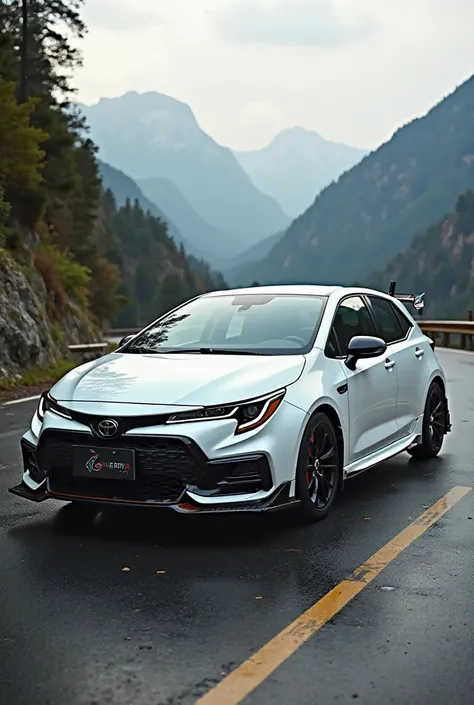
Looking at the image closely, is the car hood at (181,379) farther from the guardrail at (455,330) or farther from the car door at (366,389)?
the guardrail at (455,330)

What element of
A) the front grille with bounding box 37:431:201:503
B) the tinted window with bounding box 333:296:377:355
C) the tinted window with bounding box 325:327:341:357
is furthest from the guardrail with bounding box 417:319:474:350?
the front grille with bounding box 37:431:201:503

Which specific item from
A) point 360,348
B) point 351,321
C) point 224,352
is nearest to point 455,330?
point 351,321

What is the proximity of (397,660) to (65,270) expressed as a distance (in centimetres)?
3237

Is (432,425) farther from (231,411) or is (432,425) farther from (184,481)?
(184,481)

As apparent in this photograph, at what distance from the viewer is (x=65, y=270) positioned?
115ft

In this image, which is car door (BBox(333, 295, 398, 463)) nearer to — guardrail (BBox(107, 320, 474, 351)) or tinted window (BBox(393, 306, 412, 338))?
tinted window (BBox(393, 306, 412, 338))

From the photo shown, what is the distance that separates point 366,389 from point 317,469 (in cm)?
101

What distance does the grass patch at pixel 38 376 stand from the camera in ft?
55.9

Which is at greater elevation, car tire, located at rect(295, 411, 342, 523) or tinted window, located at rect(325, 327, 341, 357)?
tinted window, located at rect(325, 327, 341, 357)

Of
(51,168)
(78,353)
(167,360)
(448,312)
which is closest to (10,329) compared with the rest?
(78,353)

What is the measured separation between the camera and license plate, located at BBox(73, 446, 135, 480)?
17.9 feet

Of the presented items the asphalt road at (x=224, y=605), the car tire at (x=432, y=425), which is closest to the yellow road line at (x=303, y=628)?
the asphalt road at (x=224, y=605)

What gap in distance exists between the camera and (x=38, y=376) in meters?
18.5

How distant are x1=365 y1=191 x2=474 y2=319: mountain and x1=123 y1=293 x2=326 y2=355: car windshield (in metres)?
172
